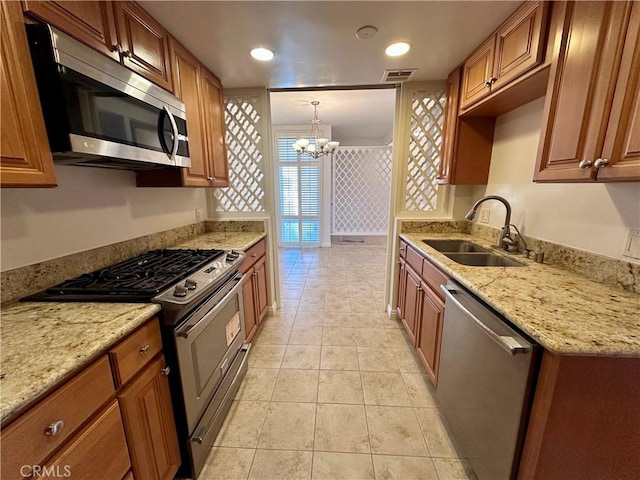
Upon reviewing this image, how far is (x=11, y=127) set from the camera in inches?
30.6

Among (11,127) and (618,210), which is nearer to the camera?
(11,127)

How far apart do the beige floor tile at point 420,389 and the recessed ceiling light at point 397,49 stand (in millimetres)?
2237

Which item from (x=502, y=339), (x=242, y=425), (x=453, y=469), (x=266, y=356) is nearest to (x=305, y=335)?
(x=266, y=356)

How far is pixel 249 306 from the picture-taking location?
83.1 inches

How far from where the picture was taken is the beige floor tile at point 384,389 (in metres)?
1.67

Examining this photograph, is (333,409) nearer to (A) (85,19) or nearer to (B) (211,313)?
(B) (211,313)

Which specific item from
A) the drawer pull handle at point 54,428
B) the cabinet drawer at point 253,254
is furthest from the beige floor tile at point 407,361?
the drawer pull handle at point 54,428

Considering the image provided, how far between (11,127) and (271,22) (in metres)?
1.25

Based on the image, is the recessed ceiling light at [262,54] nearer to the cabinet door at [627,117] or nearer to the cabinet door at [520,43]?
the cabinet door at [520,43]

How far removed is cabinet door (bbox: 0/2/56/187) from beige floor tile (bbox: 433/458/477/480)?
2038 mm

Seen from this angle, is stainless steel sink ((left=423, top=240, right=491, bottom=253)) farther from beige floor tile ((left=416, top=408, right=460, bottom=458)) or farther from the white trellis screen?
the white trellis screen

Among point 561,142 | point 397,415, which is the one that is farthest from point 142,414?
point 561,142

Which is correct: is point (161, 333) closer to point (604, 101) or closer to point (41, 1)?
point (41, 1)

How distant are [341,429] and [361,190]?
5.14m
